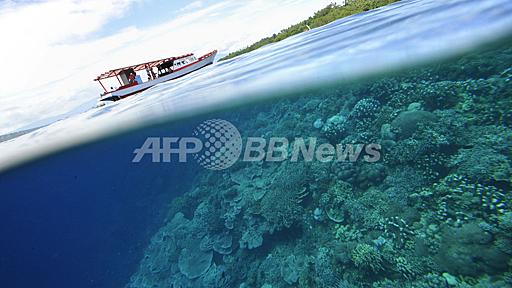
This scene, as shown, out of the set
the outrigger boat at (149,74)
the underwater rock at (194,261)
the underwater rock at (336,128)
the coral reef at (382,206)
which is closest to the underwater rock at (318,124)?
the coral reef at (382,206)

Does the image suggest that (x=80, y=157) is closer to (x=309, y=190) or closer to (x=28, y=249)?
(x=28, y=249)

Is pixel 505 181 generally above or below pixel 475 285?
above

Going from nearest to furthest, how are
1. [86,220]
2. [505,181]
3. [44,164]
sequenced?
[505,181], [44,164], [86,220]

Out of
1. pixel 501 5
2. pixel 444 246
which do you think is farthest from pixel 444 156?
pixel 501 5

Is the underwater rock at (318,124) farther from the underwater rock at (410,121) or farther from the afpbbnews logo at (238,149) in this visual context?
the underwater rock at (410,121)

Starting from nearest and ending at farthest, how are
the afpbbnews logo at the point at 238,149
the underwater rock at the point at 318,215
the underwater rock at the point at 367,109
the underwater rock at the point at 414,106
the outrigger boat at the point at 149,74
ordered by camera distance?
1. the underwater rock at the point at 318,215
2. the underwater rock at the point at 414,106
3. the afpbbnews logo at the point at 238,149
4. the underwater rock at the point at 367,109
5. the outrigger boat at the point at 149,74
